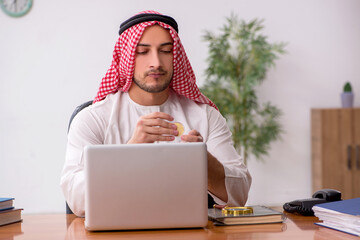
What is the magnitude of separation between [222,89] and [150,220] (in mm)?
3832

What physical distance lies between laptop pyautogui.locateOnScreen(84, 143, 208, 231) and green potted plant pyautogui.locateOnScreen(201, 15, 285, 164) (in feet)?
12.2

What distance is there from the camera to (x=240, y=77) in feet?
16.5

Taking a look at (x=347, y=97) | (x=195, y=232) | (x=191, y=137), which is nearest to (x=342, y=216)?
(x=195, y=232)

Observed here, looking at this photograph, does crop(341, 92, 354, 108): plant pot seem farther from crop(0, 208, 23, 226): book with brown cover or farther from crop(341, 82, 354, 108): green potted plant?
crop(0, 208, 23, 226): book with brown cover

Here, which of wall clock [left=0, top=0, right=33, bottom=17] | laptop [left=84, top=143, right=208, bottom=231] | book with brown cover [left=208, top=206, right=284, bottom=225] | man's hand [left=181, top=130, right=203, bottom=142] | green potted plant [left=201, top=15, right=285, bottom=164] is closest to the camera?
laptop [left=84, top=143, right=208, bottom=231]

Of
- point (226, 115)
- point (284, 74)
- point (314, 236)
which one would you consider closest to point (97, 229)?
point (314, 236)

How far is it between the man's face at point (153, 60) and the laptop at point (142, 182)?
0.99m

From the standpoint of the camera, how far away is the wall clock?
5176 millimetres

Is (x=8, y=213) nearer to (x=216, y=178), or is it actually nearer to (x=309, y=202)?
(x=216, y=178)

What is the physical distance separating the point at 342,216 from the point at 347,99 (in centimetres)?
432

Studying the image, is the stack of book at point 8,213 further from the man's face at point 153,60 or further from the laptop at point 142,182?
the man's face at point 153,60

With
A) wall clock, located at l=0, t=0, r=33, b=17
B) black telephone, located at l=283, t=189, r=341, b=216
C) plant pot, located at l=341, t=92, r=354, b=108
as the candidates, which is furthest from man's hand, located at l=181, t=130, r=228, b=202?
wall clock, located at l=0, t=0, r=33, b=17

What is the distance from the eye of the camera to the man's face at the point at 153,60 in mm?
2217

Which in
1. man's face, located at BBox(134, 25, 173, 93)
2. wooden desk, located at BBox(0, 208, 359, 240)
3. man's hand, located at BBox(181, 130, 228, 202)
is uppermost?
man's face, located at BBox(134, 25, 173, 93)
